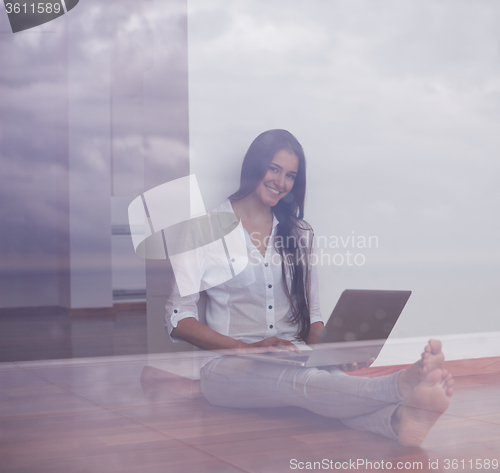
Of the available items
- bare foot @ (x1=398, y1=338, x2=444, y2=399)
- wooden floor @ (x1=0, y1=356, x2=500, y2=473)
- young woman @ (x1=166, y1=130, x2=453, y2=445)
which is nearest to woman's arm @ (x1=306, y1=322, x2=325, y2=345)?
young woman @ (x1=166, y1=130, x2=453, y2=445)

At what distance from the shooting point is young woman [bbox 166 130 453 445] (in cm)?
86

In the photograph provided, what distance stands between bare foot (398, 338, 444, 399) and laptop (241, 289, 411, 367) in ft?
0.53

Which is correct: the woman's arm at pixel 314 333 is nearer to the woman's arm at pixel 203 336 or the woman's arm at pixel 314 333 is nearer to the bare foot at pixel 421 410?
the woman's arm at pixel 203 336

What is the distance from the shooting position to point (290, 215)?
143 cm

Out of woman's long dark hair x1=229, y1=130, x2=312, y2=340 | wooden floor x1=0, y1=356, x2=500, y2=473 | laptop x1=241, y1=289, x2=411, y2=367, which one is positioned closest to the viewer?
wooden floor x1=0, y1=356, x2=500, y2=473

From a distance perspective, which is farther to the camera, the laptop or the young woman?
the laptop

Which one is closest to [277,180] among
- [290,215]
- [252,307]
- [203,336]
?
[290,215]

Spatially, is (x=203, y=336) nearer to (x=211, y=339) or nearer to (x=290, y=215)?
(x=211, y=339)

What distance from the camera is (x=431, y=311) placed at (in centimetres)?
171

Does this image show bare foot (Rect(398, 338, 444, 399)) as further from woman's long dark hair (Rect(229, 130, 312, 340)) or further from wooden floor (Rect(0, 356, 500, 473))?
woman's long dark hair (Rect(229, 130, 312, 340))

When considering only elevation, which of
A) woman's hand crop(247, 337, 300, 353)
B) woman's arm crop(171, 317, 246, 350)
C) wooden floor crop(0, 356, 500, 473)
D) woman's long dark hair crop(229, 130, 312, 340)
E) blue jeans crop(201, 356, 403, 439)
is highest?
woman's long dark hair crop(229, 130, 312, 340)

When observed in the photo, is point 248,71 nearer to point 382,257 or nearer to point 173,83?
point 173,83

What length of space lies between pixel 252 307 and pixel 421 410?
0.50 metres

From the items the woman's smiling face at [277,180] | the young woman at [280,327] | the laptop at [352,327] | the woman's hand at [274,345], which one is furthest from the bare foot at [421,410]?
the woman's smiling face at [277,180]
